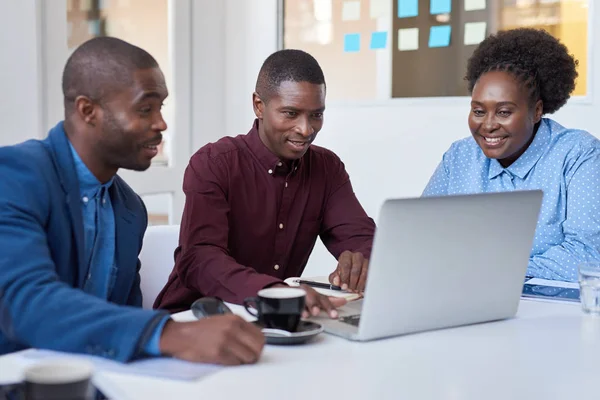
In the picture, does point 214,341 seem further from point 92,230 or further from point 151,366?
point 92,230

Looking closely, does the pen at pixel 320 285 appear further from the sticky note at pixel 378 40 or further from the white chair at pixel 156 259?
the sticky note at pixel 378 40

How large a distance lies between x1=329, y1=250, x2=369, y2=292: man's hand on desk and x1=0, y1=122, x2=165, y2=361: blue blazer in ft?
1.46

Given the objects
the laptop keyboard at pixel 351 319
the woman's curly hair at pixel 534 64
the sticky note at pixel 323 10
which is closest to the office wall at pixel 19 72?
the sticky note at pixel 323 10

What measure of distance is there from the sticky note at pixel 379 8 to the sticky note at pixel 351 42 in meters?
0.14

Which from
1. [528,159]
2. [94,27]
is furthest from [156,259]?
[94,27]

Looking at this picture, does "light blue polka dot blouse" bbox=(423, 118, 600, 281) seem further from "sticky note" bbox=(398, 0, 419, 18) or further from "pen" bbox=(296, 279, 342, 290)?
"sticky note" bbox=(398, 0, 419, 18)

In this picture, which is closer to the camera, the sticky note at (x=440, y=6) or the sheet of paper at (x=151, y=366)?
the sheet of paper at (x=151, y=366)

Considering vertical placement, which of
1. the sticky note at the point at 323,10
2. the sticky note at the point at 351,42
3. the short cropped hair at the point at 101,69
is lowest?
the short cropped hair at the point at 101,69

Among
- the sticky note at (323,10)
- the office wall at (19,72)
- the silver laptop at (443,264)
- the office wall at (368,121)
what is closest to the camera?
the silver laptop at (443,264)

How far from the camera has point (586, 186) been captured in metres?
2.22

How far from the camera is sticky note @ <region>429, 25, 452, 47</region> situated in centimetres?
355

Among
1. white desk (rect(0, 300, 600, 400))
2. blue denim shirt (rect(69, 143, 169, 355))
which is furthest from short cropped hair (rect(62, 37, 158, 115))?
white desk (rect(0, 300, 600, 400))

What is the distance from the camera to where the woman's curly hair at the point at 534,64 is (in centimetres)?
241

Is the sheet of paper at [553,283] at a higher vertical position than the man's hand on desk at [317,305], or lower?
lower
